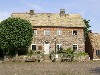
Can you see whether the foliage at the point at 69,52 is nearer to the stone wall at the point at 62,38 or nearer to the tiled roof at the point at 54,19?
the stone wall at the point at 62,38

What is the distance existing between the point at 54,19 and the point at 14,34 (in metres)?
13.2

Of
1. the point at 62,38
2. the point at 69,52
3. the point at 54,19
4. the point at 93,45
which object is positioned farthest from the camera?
the point at 54,19

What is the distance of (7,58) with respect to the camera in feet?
194

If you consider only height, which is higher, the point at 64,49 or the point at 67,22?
the point at 67,22

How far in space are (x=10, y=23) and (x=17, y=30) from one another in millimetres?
1875

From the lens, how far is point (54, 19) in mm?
69250

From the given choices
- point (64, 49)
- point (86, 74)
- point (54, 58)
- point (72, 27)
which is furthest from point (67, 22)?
point (86, 74)

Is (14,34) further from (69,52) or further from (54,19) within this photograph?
(54,19)

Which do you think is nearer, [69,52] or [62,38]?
[69,52]

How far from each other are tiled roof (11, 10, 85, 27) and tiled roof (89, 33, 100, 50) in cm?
398

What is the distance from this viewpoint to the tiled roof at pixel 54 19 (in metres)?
67.6

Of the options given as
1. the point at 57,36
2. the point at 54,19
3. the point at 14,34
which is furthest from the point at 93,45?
the point at 14,34

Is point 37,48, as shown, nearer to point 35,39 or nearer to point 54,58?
point 35,39

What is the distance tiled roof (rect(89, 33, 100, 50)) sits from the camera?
6600 centimetres
